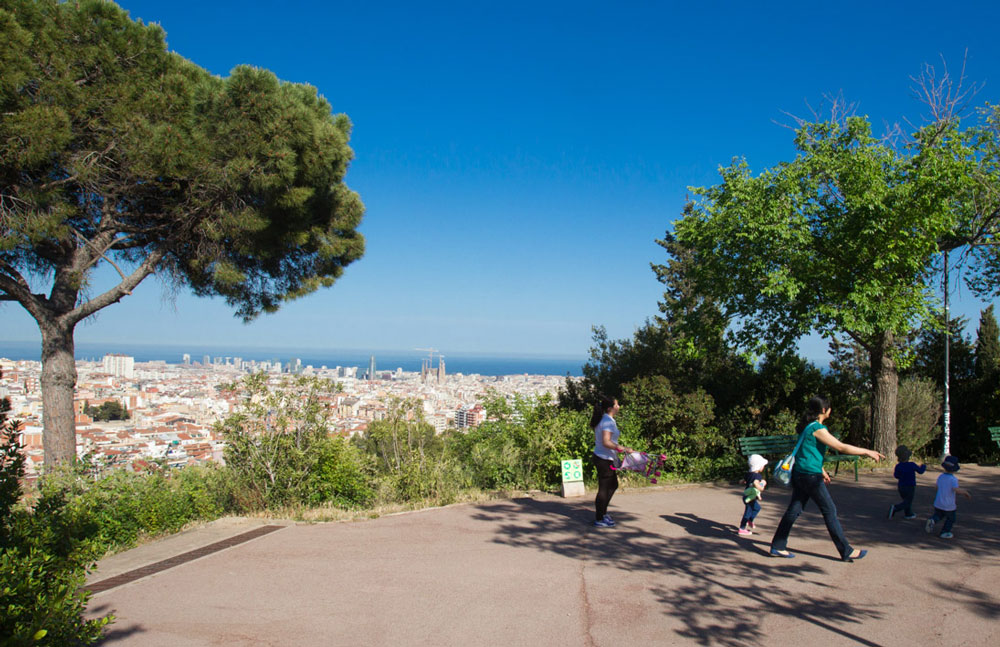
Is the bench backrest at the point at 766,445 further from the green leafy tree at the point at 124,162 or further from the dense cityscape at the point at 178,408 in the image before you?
the green leafy tree at the point at 124,162

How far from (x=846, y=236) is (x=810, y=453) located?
22.2 feet

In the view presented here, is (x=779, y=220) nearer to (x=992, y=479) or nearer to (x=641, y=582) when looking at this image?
(x=992, y=479)

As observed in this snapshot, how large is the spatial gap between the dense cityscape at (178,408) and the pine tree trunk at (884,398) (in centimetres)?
682

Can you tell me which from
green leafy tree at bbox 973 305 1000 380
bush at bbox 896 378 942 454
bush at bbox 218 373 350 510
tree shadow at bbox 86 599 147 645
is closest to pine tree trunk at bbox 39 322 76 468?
bush at bbox 218 373 350 510

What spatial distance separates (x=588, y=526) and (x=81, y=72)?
10293 millimetres

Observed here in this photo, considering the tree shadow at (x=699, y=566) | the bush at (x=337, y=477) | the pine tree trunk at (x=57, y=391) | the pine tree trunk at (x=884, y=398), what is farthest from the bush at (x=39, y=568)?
the pine tree trunk at (x=884, y=398)

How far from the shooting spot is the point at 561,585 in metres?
5.14

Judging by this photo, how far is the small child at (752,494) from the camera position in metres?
6.50

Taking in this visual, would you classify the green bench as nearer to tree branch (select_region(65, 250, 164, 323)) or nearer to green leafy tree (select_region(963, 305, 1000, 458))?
green leafy tree (select_region(963, 305, 1000, 458))

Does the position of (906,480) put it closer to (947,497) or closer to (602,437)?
(947,497)

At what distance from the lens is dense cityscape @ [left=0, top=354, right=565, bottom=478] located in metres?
8.58

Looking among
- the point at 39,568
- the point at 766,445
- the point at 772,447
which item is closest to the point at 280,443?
the point at 39,568

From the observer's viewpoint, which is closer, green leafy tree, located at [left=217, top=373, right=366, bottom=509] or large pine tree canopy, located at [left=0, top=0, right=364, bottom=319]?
green leafy tree, located at [left=217, top=373, right=366, bottom=509]

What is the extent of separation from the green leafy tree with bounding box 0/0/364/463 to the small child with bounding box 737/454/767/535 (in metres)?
8.09
